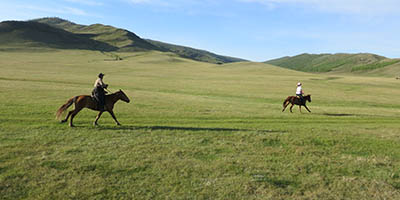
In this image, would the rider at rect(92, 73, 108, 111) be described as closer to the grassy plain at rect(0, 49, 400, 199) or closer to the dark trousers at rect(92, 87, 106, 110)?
the dark trousers at rect(92, 87, 106, 110)

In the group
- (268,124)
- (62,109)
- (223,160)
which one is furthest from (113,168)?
(268,124)

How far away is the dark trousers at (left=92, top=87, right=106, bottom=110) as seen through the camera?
Result: 672 inches

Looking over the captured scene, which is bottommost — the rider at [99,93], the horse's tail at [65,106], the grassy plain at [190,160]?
the grassy plain at [190,160]

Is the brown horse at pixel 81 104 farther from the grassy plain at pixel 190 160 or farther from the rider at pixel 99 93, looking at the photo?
the grassy plain at pixel 190 160

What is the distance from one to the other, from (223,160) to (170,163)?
89.0 inches

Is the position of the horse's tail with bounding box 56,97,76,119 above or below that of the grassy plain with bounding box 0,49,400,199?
above

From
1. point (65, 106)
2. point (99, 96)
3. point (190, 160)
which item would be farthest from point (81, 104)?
point (190, 160)

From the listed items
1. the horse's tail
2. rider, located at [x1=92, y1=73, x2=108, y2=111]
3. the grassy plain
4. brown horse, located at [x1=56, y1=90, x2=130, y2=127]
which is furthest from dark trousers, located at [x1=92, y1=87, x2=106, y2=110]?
the grassy plain

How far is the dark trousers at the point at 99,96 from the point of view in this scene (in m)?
17.1

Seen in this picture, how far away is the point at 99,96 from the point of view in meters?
17.2

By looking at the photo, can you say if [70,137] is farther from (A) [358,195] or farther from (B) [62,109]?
(A) [358,195]

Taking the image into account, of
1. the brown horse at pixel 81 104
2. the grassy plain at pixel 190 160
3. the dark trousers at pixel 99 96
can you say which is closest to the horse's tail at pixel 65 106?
the brown horse at pixel 81 104

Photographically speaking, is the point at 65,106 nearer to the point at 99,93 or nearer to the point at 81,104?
the point at 81,104

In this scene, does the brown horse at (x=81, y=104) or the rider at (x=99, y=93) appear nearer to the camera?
the brown horse at (x=81, y=104)
